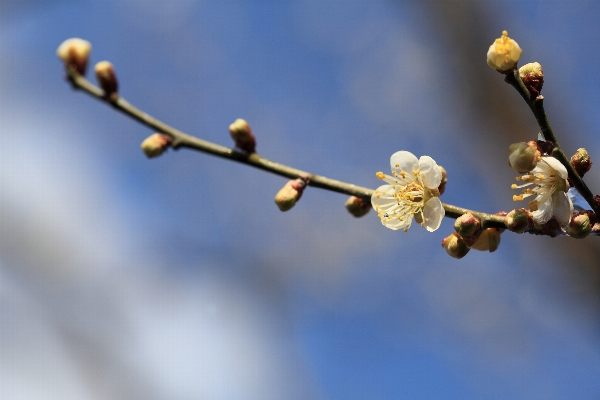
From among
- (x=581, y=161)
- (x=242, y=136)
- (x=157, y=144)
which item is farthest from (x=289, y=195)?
(x=581, y=161)

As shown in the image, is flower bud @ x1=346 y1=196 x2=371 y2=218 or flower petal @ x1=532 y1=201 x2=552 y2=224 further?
flower bud @ x1=346 y1=196 x2=371 y2=218

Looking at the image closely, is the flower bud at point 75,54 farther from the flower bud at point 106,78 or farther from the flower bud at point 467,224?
the flower bud at point 467,224

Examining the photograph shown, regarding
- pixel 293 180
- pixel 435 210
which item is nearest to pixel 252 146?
pixel 293 180

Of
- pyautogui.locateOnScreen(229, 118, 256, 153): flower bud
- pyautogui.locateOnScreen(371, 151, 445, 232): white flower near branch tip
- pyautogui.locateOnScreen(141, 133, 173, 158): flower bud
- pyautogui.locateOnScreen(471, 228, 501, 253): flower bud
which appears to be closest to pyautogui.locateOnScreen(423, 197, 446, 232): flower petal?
pyautogui.locateOnScreen(371, 151, 445, 232): white flower near branch tip

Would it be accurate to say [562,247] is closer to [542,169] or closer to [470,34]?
[470,34]

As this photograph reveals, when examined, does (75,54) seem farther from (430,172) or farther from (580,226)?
(580,226)

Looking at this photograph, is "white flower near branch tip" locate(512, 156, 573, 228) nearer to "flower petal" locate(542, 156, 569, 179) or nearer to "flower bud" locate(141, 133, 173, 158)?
"flower petal" locate(542, 156, 569, 179)

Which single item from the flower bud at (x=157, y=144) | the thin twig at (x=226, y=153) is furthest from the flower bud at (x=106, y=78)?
the flower bud at (x=157, y=144)
